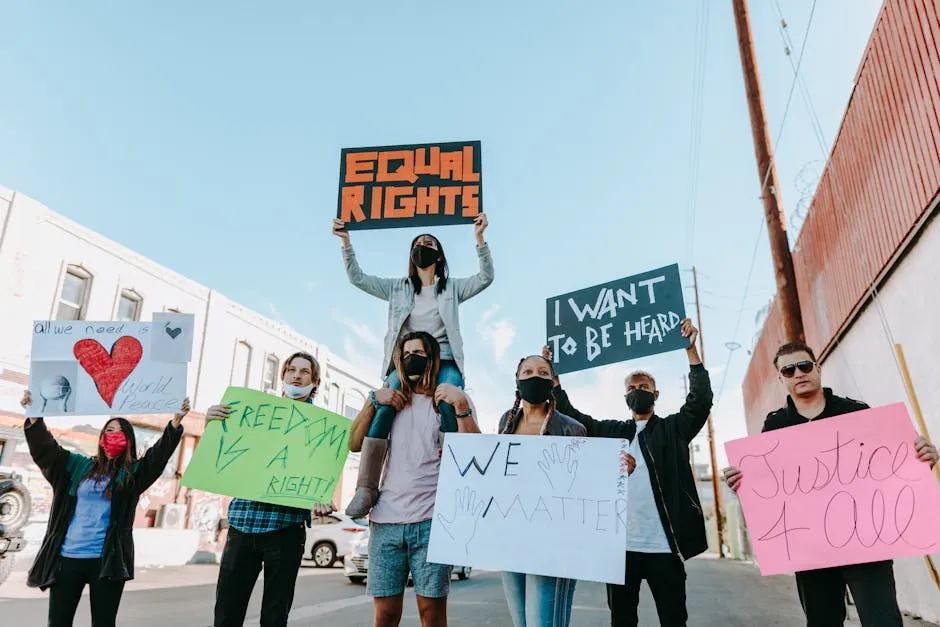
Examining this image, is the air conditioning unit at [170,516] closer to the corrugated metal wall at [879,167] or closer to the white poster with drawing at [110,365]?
the white poster with drawing at [110,365]

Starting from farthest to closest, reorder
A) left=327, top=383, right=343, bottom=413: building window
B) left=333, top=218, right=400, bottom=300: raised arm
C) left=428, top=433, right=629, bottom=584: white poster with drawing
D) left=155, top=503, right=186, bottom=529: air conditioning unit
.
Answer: left=327, top=383, right=343, bottom=413: building window → left=155, top=503, right=186, bottom=529: air conditioning unit → left=333, top=218, right=400, bottom=300: raised arm → left=428, top=433, right=629, bottom=584: white poster with drawing

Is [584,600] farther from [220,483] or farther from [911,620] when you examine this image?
[220,483]

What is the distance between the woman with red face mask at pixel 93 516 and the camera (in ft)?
11.6

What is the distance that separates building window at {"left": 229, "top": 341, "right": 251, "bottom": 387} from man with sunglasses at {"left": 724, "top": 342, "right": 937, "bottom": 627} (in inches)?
846

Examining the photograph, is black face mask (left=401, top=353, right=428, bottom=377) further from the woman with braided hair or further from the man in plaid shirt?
the man in plaid shirt

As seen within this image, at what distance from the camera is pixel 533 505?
2953 mm

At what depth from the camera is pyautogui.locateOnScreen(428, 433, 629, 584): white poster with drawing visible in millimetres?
2797

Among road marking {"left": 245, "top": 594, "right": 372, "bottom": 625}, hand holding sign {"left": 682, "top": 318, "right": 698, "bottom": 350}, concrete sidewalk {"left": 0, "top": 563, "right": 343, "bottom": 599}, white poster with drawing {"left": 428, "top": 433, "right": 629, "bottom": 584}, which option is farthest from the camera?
concrete sidewalk {"left": 0, "top": 563, "right": 343, "bottom": 599}

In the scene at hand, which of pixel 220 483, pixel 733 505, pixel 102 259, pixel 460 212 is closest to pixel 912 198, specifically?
pixel 460 212

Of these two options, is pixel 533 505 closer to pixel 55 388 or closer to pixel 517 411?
pixel 517 411

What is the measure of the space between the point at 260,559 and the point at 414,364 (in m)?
1.25

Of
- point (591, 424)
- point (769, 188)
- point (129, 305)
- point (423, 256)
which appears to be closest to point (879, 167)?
point (769, 188)

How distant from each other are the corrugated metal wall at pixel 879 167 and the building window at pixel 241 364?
18.3 meters

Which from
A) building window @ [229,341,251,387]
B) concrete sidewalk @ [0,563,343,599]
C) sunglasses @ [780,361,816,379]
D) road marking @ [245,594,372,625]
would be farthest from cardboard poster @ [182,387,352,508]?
building window @ [229,341,251,387]
